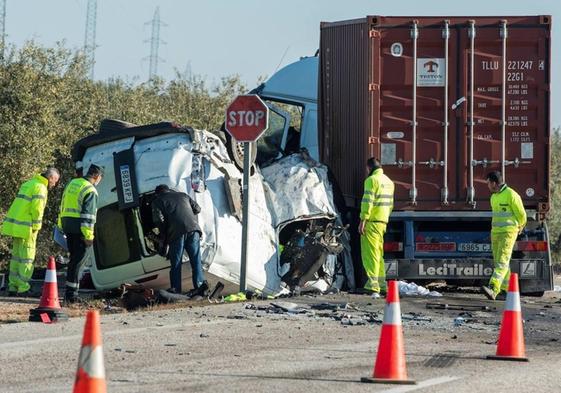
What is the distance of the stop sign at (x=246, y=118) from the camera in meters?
15.7

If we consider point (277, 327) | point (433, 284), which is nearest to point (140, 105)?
point (433, 284)

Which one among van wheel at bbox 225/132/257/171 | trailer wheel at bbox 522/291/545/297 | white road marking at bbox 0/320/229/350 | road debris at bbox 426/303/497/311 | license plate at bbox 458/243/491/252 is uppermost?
van wheel at bbox 225/132/257/171

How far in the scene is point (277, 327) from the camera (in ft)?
41.7

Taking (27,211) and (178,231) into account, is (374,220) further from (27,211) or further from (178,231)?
(27,211)

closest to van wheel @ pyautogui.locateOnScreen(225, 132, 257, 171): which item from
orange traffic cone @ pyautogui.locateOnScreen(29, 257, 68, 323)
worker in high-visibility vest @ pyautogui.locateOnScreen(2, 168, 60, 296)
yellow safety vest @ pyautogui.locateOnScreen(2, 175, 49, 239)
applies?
worker in high-visibility vest @ pyautogui.locateOnScreen(2, 168, 60, 296)

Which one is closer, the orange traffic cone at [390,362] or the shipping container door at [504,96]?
the orange traffic cone at [390,362]

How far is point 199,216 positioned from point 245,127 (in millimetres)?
1258

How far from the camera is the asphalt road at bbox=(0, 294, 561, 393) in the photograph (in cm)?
880

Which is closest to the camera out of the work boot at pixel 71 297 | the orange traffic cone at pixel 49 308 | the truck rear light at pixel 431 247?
the orange traffic cone at pixel 49 308

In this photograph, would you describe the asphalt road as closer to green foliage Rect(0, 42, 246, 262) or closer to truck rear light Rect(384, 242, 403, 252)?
truck rear light Rect(384, 242, 403, 252)

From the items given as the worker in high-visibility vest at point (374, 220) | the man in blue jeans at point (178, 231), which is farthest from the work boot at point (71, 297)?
the worker in high-visibility vest at point (374, 220)

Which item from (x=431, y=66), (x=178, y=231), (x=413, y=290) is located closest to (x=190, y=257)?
(x=178, y=231)

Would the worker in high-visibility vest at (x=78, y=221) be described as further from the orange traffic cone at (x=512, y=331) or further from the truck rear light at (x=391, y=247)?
the orange traffic cone at (x=512, y=331)

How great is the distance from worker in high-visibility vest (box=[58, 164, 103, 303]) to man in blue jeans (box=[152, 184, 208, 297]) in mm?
760
